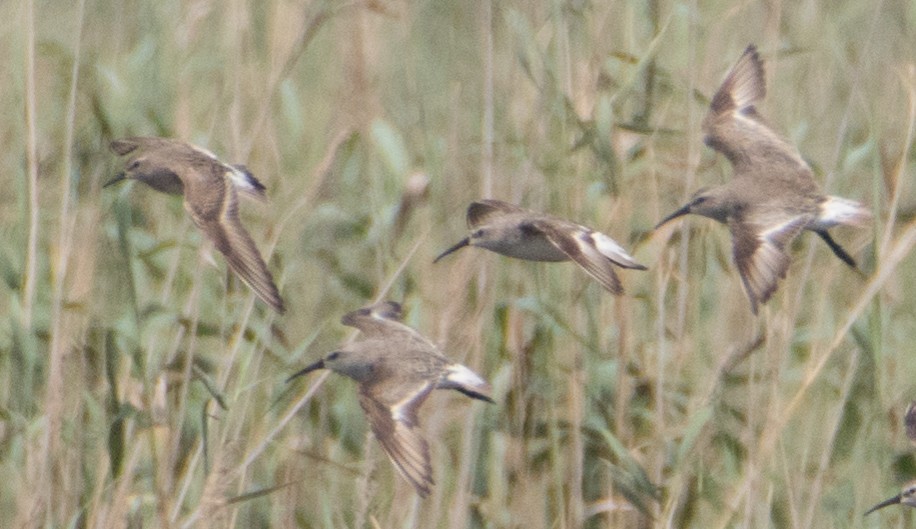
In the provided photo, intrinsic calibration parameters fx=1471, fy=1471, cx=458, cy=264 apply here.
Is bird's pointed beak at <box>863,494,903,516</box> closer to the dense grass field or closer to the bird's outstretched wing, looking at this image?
the dense grass field

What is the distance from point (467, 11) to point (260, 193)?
5.00 feet

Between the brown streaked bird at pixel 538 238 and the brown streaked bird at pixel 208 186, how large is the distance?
464 mm

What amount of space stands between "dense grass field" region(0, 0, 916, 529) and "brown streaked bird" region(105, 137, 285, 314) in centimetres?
7

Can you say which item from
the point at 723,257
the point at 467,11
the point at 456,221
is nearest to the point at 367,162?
the point at 456,221

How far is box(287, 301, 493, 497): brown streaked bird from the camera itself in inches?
96.0

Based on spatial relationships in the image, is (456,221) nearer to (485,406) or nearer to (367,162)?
(367,162)

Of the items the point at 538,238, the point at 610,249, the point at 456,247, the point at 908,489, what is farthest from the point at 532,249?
the point at 908,489

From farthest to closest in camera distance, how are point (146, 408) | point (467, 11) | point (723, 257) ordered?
1. point (467, 11)
2. point (723, 257)
3. point (146, 408)

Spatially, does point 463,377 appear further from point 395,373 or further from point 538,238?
point 538,238

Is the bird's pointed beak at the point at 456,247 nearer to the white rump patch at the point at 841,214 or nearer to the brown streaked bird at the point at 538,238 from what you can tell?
the brown streaked bird at the point at 538,238

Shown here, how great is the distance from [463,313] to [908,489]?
2.98 ft

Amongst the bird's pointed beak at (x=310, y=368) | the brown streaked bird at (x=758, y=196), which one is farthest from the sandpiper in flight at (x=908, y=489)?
the bird's pointed beak at (x=310, y=368)

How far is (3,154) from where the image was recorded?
3428mm

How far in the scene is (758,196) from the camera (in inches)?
125
